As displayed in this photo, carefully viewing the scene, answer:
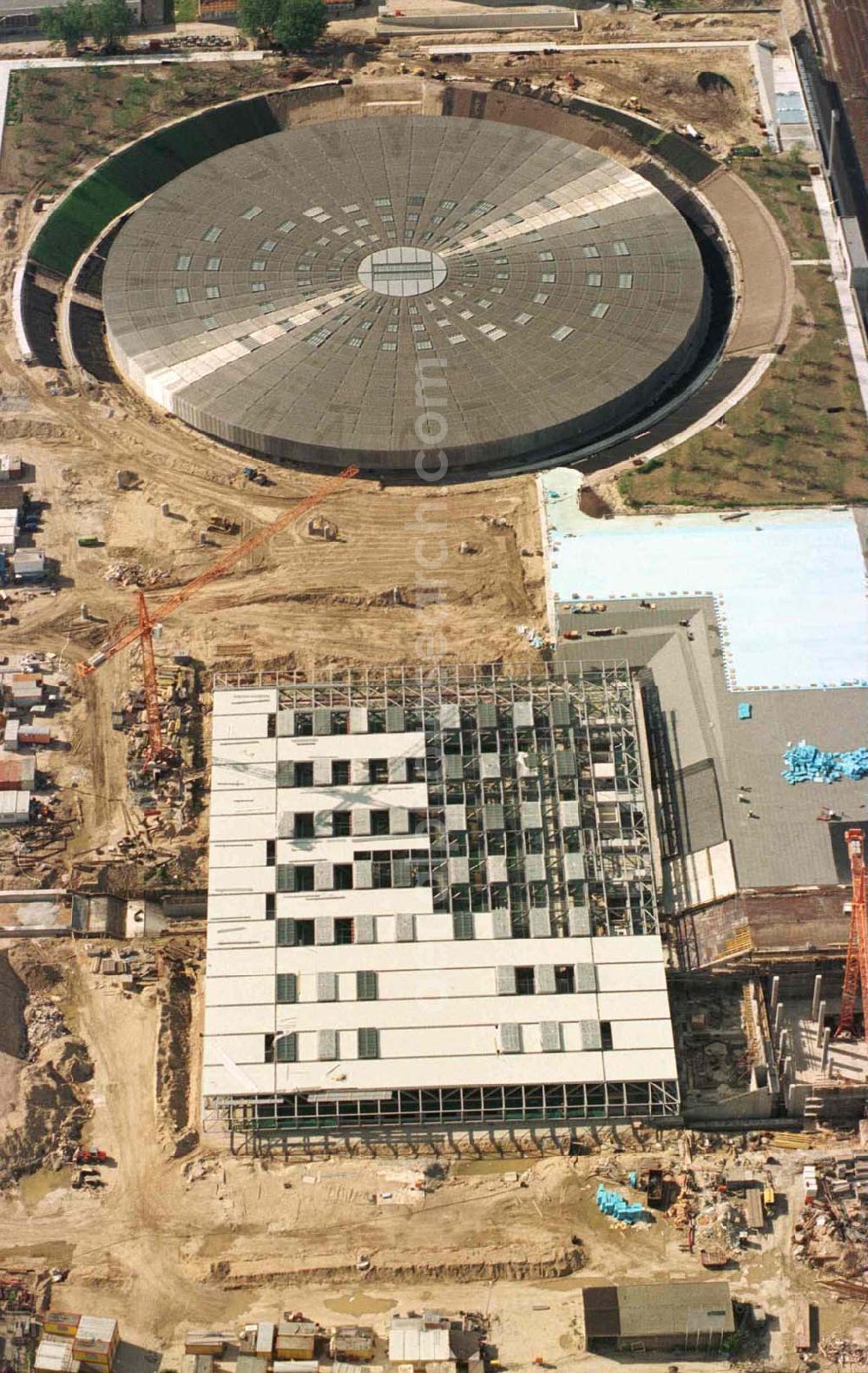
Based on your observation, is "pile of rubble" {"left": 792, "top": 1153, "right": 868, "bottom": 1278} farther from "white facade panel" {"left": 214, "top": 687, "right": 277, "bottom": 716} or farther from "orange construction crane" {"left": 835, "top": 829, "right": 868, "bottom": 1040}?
"white facade panel" {"left": 214, "top": 687, "right": 277, "bottom": 716}

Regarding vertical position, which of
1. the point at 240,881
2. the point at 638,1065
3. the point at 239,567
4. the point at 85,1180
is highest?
the point at 239,567

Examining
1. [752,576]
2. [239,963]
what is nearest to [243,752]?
[239,963]

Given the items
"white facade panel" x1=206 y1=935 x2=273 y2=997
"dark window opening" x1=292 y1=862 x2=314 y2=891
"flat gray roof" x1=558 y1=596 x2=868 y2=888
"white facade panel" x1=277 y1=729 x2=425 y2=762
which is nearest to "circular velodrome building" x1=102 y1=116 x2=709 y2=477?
"flat gray roof" x1=558 y1=596 x2=868 y2=888

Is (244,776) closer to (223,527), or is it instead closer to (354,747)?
(354,747)

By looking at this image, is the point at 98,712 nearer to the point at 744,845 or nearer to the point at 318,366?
the point at 318,366

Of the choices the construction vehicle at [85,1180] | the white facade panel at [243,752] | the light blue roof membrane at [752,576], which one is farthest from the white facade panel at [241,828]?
the light blue roof membrane at [752,576]

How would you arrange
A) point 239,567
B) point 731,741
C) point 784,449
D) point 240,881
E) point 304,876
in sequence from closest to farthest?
point 240,881
point 304,876
point 731,741
point 239,567
point 784,449

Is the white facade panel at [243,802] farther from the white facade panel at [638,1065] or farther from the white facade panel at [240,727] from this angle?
the white facade panel at [638,1065]
